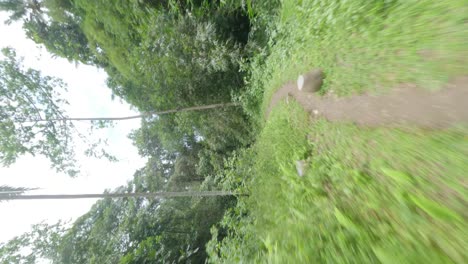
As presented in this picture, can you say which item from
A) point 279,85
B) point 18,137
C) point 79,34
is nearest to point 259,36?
point 279,85

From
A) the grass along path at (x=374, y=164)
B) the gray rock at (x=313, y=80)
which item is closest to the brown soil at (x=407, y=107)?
the grass along path at (x=374, y=164)

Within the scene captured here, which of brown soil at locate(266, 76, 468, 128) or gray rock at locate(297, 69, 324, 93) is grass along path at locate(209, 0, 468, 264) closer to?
brown soil at locate(266, 76, 468, 128)

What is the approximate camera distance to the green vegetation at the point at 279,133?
178cm

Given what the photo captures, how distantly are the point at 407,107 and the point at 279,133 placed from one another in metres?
3.13

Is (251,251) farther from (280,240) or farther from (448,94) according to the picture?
(448,94)

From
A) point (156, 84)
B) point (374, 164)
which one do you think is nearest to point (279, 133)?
point (374, 164)

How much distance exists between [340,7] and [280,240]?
3.56 metres

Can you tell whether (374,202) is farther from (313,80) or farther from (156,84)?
(156,84)

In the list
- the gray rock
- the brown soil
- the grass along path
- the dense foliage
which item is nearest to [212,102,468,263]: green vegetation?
the grass along path

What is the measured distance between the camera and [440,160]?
172 centimetres

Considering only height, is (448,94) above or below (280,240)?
above

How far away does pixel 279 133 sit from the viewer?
5238 mm

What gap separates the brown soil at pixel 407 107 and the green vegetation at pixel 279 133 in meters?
0.09

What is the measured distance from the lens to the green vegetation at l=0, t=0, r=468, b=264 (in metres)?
1.78
